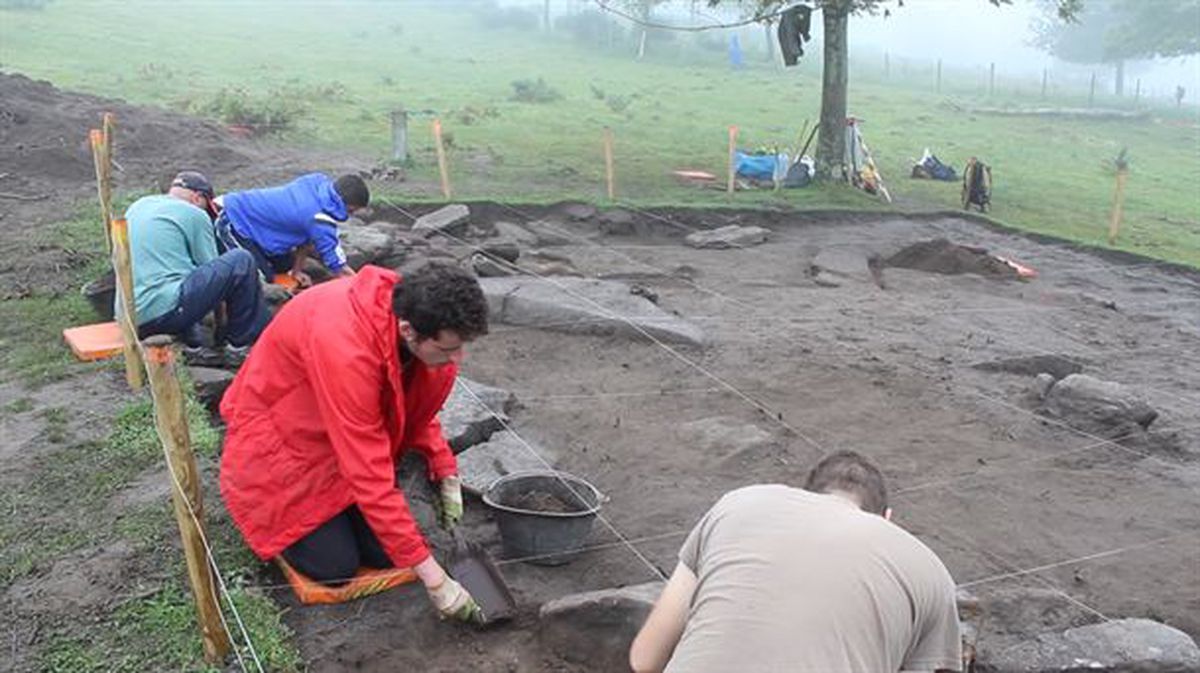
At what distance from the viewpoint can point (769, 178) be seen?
1630 cm

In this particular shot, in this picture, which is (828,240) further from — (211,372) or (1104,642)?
(1104,642)

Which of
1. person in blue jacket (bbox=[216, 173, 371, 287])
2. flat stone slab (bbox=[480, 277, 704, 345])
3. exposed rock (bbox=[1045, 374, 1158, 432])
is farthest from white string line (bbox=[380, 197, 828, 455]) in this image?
person in blue jacket (bbox=[216, 173, 371, 287])

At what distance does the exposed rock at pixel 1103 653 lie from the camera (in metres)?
3.42

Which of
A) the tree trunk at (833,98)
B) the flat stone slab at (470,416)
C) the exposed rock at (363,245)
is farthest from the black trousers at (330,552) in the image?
the tree trunk at (833,98)

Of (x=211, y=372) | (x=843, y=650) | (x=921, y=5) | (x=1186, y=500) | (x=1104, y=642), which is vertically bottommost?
(x=1186, y=500)

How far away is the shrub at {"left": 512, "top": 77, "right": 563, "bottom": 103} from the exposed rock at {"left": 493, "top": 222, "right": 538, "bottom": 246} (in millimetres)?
15226

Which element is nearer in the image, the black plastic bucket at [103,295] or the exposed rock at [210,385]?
the exposed rock at [210,385]

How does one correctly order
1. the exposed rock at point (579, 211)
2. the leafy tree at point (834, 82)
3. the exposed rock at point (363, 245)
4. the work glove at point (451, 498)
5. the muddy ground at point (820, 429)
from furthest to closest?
the leafy tree at point (834, 82), the exposed rock at point (579, 211), the exposed rock at point (363, 245), the work glove at point (451, 498), the muddy ground at point (820, 429)

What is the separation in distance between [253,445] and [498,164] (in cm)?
1261

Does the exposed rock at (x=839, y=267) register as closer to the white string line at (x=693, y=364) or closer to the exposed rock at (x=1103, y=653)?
the white string line at (x=693, y=364)

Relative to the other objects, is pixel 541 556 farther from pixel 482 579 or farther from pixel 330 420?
pixel 330 420

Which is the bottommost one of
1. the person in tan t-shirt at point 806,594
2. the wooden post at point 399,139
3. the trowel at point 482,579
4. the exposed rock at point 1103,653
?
the exposed rock at point 1103,653

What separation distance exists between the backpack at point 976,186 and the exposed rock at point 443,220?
812cm

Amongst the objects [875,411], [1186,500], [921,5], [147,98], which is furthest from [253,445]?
[921,5]
